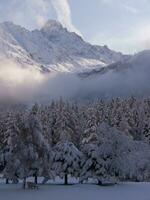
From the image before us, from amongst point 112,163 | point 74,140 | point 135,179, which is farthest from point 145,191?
point 74,140

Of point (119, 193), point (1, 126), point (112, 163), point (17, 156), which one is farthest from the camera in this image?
point (1, 126)

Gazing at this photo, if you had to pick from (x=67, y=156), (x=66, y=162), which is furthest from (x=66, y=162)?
(x=67, y=156)

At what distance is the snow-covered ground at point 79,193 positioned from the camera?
49.0 m

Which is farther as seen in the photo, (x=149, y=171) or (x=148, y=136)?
(x=148, y=136)

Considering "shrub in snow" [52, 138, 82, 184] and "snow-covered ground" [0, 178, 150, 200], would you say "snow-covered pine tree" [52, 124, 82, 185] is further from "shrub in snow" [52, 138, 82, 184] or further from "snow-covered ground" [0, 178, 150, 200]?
"snow-covered ground" [0, 178, 150, 200]

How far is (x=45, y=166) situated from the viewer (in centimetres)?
5922

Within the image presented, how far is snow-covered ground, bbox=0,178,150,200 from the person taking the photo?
49.0 m

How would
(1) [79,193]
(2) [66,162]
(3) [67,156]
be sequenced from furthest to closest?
(3) [67,156]
(2) [66,162]
(1) [79,193]

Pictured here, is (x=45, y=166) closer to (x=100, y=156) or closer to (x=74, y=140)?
(x=100, y=156)

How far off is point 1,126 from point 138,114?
121ft

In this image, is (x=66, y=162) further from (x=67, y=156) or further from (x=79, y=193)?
(x=79, y=193)

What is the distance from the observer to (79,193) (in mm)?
52344

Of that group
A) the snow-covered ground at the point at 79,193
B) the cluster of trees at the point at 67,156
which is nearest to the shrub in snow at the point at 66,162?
the cluster of trees at the point at 67,156

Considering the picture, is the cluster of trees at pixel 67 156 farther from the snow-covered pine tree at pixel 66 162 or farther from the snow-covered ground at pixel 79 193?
the snow-covered ground at pixel 79 193
